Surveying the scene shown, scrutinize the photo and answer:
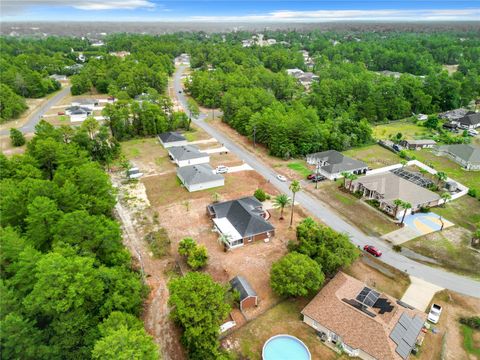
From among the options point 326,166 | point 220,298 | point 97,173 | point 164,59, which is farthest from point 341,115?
point 164,59

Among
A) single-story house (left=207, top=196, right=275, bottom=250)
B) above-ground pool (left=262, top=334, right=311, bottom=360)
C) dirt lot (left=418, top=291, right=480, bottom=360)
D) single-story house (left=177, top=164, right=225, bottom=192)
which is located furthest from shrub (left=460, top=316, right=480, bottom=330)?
single-story house (left=177, top=164, right=225, bottom=192)

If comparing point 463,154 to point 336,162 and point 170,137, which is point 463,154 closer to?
point 336,162

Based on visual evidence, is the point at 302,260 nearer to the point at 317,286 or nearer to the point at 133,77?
the point at 317,286

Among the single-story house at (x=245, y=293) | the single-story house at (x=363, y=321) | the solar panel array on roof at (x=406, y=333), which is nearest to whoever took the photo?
the solar panel array on roof at (x=406, y=333)

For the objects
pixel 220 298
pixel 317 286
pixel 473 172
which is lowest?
pixel 473 172

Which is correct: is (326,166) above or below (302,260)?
below

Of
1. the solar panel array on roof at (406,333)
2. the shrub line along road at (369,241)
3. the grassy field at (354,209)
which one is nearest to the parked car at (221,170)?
the shrub line along road at (369,241)

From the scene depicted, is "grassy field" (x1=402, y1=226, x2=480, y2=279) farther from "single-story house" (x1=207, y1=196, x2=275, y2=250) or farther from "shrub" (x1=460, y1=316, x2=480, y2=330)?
"single-story house" (x1=207, y1=196, x2=275, y2=250)

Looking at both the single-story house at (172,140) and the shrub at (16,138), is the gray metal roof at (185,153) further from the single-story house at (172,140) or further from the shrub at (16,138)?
the shrub at (16,138)

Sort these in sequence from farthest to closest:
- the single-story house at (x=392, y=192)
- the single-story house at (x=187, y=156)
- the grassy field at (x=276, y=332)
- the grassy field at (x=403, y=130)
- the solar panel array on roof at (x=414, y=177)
Result: the grassy field at (x=403, y=130)
the single-story house at (x=187, y=156)
the solar panel array on roof at (x=414, y=177)
the single-story house at (x=392, y=192)
the grassy field at (x=276, y=332)
